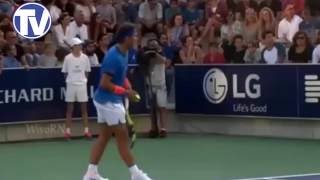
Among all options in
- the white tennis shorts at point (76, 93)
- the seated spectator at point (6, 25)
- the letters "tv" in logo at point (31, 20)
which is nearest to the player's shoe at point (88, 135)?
the white tennis shorts at point (76, 93)

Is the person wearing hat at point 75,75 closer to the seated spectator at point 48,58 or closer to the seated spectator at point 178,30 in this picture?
the seated spectator at point 48,58

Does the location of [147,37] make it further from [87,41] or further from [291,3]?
[291,3]

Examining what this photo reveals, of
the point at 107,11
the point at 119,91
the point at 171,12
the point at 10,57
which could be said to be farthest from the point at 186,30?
the point at 119,91

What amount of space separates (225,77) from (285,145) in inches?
108

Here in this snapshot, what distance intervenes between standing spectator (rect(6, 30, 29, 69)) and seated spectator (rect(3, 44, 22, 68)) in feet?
0.16

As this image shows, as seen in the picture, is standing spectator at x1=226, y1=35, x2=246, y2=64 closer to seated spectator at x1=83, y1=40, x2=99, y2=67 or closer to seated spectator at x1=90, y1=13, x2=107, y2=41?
seated spectator at x1=83, y1=40, x2=99, y2=67

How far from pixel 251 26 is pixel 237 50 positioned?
1.02 m

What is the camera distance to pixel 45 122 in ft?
63.1

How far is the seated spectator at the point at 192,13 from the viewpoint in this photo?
2355 centimetres

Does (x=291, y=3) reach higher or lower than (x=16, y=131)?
higher

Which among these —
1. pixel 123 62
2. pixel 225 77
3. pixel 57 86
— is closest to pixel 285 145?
pixel 225 77

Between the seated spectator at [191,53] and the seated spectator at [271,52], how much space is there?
1808mm

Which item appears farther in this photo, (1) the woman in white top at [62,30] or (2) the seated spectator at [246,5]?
(2) the seated spectator at [246,5]

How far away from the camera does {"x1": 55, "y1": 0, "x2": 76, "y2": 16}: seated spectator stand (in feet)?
73.7
